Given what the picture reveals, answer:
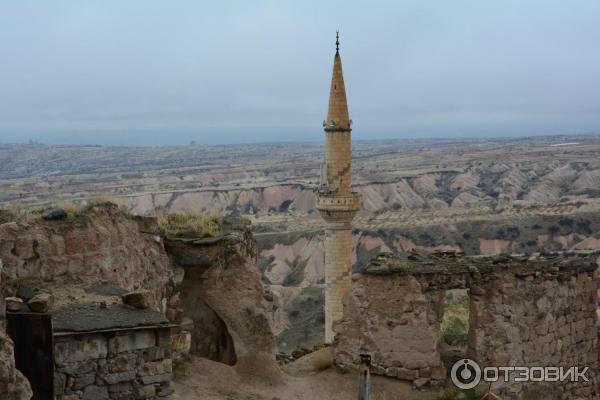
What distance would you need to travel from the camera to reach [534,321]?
12375 mm

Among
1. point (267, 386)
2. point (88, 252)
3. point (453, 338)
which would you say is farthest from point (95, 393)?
point (453, 338)

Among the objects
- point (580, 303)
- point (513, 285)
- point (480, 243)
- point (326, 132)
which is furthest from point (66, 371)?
point (480, 243)

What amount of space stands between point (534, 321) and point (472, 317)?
1.03 m

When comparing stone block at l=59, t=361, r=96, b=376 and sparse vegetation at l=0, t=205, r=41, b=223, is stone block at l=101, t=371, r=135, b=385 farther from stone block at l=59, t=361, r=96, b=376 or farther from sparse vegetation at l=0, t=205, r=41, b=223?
sparse vegetation at l=0, t=205, r=41, b=223

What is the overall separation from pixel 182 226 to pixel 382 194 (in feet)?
245

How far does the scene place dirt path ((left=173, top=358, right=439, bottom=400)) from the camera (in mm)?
10570

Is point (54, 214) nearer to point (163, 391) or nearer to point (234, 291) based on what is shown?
point (163, 391)

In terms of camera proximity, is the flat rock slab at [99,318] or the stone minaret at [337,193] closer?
the flat rock slab at [99,318]

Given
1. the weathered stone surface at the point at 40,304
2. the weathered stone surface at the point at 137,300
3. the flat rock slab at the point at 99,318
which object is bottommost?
the flat rock slab at the point at 99,318

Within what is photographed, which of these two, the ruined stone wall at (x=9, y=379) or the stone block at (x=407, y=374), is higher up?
the ruined stone wall at (x=9, y=379)

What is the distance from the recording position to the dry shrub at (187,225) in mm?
12086

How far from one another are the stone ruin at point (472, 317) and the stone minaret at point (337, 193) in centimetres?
962

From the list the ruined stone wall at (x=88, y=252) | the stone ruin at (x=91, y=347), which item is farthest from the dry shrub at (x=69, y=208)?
the stone ruin at (x=91, y=347)

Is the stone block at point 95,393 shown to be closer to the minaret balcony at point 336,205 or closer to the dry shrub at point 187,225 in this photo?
the dry shrub at point 187,225
